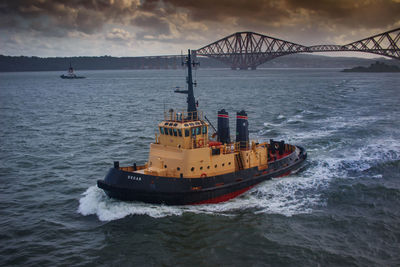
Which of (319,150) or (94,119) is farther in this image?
(94,119)

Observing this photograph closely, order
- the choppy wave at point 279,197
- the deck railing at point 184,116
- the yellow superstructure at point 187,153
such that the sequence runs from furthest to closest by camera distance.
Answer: the deck railing at point 184,116
the yellow superstructure at point 187,153
the choppy wave at point 279,197

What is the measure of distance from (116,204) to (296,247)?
9.45 meters

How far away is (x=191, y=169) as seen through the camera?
18.7 metres

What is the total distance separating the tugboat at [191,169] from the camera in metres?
17.9

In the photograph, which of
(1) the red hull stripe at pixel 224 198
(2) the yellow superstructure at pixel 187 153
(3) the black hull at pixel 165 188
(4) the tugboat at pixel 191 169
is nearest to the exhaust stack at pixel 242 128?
(4) the tugboat at pixel 191 169

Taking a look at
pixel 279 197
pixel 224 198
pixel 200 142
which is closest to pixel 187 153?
pixel 200 142

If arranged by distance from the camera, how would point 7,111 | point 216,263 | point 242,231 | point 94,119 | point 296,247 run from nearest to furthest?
point 216,263 < point 296,247 < point 242,231 < point 94,119 < point 7,111

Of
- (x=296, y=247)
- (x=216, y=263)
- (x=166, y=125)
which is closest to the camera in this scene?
(x=216, y=263)

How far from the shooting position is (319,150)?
29.3m

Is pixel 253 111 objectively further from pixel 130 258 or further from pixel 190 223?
pixel 130 258

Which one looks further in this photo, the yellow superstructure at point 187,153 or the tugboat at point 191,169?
the yellow superstructure at point 187,153

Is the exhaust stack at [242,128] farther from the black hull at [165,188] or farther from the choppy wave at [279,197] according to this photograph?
the black hull at [165,188]

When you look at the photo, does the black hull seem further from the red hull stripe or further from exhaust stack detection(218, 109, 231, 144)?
exhaust stack detection(218, 109, 231, 144)

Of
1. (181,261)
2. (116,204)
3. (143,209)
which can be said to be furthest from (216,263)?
(116,204)
